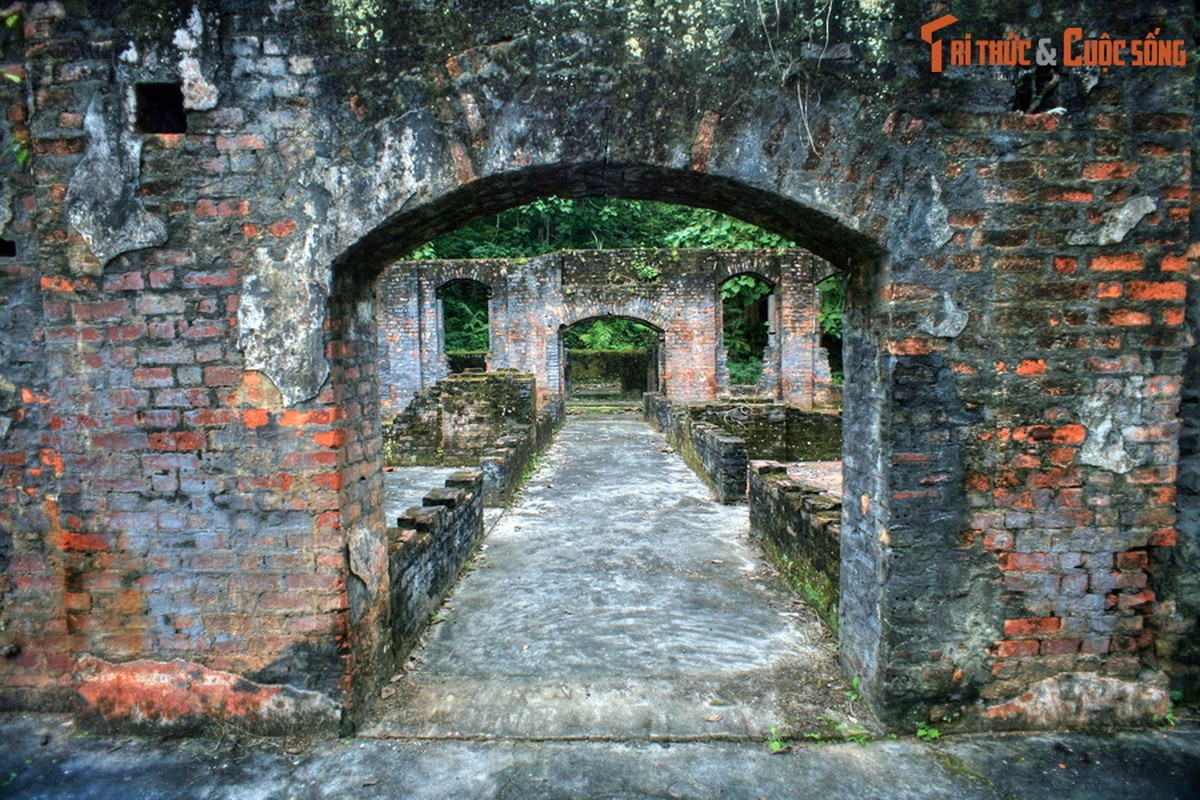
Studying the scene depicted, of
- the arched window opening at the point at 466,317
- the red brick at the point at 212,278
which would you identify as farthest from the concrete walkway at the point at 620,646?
the arched window opening at the point at 466,317

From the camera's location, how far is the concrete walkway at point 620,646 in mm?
3316

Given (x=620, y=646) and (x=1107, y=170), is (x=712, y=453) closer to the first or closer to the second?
(x=620, y=646)

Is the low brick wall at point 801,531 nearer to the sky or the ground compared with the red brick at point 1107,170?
nearer to the ground

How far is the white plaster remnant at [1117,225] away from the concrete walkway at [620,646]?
2500mm

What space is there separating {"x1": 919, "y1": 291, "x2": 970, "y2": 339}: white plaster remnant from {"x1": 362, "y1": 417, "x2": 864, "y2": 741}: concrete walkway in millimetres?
1931

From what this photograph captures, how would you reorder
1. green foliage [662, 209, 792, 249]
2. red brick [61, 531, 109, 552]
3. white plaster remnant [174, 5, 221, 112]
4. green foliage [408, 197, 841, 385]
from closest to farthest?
white plaster remnant [174, 5, 221, 112] < red brick [61, 531, 109, 552] < green foliage [662, 209, 792, 249] < green foliage [408, 197, 841, 385]

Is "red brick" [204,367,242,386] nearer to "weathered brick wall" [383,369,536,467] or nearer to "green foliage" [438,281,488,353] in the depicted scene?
"weathered brick wall" [383,369,536,467]

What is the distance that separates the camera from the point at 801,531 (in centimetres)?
507

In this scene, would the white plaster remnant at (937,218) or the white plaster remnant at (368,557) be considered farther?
the white plaster remnant at (368,557)

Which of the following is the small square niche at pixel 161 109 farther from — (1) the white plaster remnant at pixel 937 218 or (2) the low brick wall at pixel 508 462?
(2) the low brick wall at pixel 508 462

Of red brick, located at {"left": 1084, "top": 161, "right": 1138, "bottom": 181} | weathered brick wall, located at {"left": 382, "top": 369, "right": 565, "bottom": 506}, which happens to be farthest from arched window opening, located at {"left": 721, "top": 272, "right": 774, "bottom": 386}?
red brick, located at {"left": 1084, "top": 161, "right": 1138, "bottom": 181}

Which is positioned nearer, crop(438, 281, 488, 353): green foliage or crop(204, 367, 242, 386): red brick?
crop(204, 367, 242, 386): red brick

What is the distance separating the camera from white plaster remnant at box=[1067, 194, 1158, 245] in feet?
9.70

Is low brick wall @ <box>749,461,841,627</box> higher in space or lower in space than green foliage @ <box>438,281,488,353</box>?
lower
